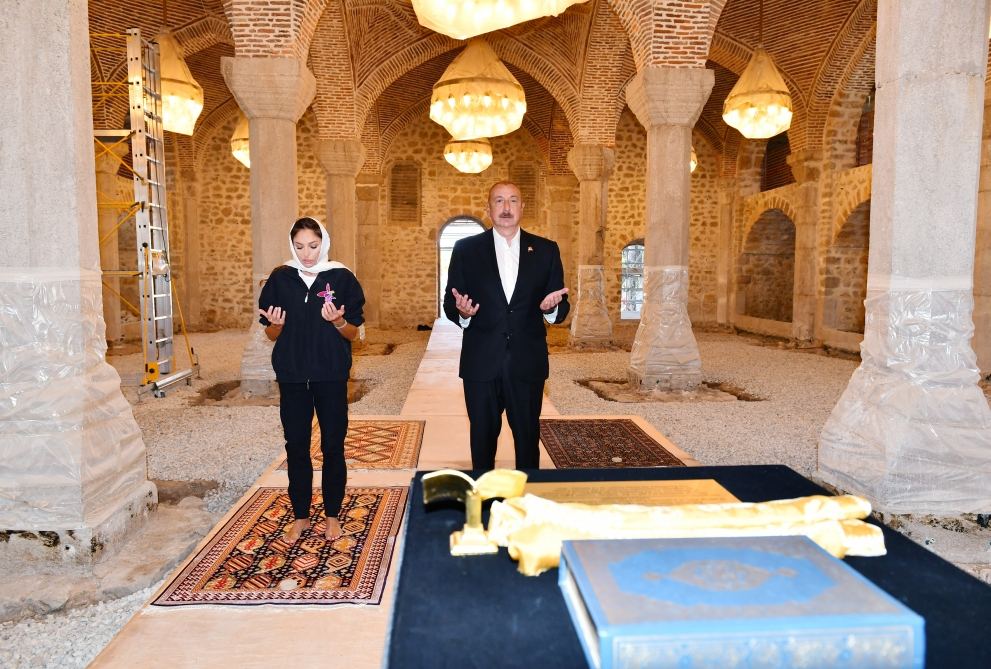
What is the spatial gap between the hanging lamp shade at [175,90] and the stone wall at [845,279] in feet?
37.0

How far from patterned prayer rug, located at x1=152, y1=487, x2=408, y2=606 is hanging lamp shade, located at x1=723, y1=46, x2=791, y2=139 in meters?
8.70

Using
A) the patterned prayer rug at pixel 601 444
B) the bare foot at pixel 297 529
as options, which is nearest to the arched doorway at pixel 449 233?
the patterned prayer rug at pixel 601 444

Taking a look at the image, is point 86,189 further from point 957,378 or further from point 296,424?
point 957,378

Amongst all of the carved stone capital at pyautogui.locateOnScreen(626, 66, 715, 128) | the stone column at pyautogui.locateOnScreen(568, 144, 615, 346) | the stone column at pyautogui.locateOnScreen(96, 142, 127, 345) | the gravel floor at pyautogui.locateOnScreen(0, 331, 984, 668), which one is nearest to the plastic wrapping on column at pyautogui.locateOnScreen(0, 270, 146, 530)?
the gravel floor at pyautogui.locateOnScreen(0, 331, 984, 668)

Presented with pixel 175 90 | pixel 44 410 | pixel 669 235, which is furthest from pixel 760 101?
pixel 44 410

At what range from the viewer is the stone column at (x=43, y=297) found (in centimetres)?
289

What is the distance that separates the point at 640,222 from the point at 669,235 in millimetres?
10454

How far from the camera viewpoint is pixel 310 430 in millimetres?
2945

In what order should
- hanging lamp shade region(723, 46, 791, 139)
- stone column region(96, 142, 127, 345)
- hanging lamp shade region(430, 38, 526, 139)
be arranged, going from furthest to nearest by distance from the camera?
stone column region(96, 142, 127, 345) < hanging lamp shade region(430, 38, 526, 139) < hanging lamp shade region(723, 46, 791, 139)

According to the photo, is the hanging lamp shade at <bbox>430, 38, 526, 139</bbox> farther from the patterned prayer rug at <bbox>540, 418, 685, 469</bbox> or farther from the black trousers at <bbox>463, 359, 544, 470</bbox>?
the black trousers at <bbox>463, 359, 544, 470</bbox>

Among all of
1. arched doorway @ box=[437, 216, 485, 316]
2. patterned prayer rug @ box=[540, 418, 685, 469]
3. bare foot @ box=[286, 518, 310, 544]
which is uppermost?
arched doorway @ box=[437, 216, 485, 316]

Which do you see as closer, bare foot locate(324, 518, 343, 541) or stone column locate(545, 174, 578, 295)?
bare foot locate(324, 518, 343, 541)

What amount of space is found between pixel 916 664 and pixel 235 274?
1725 cm

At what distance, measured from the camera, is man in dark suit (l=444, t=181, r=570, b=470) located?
3.09 metres
